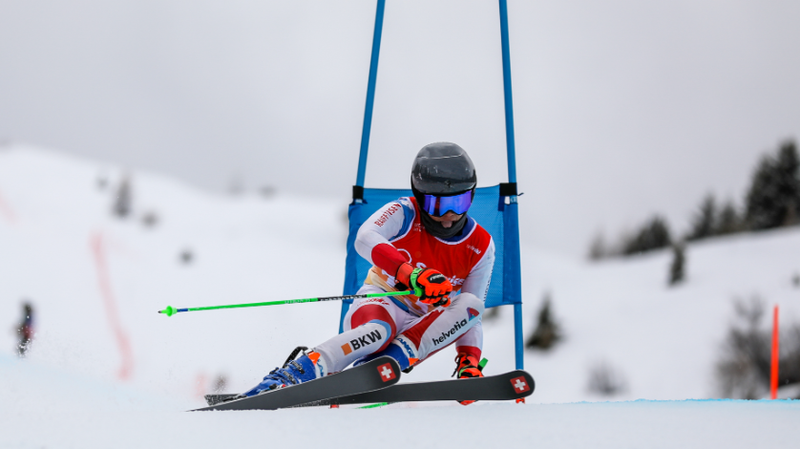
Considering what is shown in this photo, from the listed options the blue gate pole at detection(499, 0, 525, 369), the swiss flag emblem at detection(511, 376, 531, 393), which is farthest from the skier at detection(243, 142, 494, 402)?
the blue gate pole at detection(499, 0, 525, 369)

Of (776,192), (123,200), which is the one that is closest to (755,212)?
(776,192)

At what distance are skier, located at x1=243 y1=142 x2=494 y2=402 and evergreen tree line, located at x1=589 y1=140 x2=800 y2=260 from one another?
1121 inches

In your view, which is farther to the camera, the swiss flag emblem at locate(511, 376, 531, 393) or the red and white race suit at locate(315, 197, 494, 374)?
the red and white race suit at locate(315, 197, 494, 374)

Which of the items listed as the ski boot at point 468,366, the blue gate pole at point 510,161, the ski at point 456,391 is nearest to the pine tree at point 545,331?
the blue gate pole at point 510,161

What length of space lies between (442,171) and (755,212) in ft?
110

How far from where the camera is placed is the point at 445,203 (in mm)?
2777

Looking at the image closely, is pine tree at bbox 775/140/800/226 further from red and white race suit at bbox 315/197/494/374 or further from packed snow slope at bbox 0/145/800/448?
red and white race suit at bbox 315/197/494/374

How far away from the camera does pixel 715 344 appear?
77.2 feet

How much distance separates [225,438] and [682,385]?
22733mm

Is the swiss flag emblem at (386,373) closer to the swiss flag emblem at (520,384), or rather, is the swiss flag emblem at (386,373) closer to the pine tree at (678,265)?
the swiss flag emblem at (520,384)

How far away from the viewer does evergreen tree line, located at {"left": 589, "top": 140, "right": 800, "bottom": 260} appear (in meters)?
30.3

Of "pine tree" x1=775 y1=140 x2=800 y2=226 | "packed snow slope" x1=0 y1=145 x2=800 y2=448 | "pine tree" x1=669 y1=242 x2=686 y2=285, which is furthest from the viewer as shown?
"pine tree" x1=775 y1=140 x2=800 y2=226

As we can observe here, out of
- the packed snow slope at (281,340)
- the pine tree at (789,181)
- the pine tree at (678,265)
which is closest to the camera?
the packed snow slope at (281,340)

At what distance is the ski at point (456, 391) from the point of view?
94.9 inches
